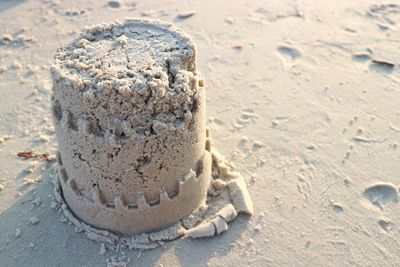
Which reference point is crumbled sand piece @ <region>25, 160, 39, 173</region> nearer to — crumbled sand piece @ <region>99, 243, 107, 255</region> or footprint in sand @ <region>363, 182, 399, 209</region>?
crumbled sand piece @ <region>99, 243, 107, 255</region>

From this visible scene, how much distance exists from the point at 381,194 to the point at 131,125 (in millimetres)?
1565

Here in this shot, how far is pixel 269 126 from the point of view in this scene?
328 centimetres

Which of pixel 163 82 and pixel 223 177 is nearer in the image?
pixel 163 82

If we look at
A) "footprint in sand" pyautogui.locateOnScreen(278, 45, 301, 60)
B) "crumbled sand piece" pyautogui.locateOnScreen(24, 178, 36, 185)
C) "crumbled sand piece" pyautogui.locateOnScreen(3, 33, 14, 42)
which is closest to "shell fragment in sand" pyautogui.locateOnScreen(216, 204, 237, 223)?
"crumbled sand piece" pyautogui.locateOnScreen(24, 178, 36, 185)

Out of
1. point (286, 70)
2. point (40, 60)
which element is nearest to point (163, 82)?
point (286, 70)

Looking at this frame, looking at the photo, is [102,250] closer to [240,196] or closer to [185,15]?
[240,196]

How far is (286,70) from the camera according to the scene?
3.80 metres

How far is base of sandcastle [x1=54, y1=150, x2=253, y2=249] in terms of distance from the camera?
248 cm

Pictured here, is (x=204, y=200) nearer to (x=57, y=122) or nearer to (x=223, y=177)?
(x=223, y=177)

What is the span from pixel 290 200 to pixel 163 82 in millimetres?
1094

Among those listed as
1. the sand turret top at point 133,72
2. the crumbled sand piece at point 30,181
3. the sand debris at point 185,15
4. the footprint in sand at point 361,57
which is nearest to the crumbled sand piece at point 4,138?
the crumbled sand piece at point 30,181

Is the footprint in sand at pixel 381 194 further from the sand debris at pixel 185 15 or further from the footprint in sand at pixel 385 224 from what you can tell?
the sand debris at pixel 185 15

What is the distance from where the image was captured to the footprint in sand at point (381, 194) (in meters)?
2.78

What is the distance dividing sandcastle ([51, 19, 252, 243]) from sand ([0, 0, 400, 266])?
0.77ft
